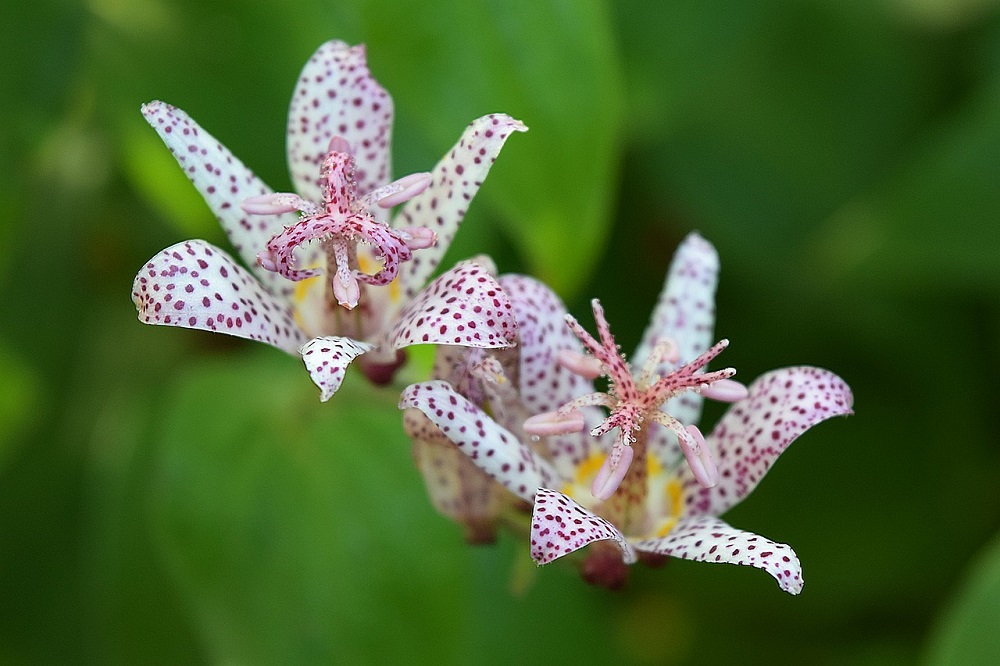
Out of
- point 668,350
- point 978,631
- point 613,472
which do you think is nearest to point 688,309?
point 668,350

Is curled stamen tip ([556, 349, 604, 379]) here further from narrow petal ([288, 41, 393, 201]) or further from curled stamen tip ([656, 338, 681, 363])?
narrow petal ([288, 41, 393, 201])

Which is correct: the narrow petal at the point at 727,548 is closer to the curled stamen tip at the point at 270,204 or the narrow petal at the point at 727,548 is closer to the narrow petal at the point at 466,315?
the narrow petal at the point at 466,315

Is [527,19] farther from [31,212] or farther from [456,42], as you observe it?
[31,212]

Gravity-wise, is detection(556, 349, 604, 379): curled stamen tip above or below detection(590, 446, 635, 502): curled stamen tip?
above

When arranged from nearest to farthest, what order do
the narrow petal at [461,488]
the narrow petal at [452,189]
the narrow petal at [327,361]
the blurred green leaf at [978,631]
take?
the narrow petal at [327,361] → the narrow petal at [452,189] → the narrow petal at [461,488] → the blurred green leaf at [978,631]

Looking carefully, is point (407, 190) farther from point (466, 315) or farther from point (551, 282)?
point (551, 282)

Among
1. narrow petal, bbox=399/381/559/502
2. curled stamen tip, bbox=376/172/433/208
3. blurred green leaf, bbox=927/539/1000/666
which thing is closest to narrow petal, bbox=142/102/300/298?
curled stamen tip, bbox=376/172/433/208

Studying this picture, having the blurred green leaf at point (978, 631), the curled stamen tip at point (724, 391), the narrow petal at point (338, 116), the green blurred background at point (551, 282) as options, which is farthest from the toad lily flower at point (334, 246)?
the blurred green leaf at point (978, 631)
